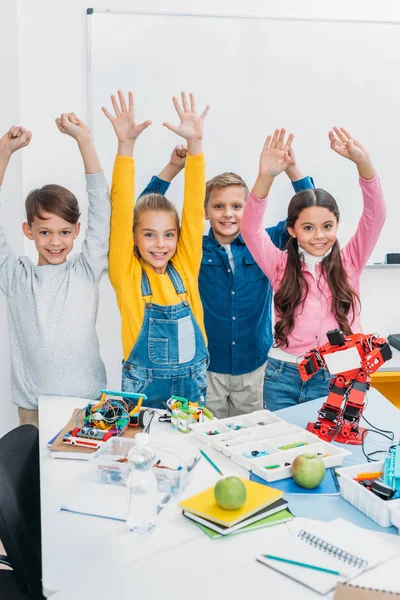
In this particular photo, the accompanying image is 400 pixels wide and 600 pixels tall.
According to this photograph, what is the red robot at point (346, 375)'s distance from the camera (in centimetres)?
172

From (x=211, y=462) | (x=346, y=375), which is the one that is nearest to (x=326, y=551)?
(x=211, y=462)

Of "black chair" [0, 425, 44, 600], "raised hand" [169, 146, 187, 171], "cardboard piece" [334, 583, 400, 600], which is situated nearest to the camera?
"cardboard piece" [334, 583, 400, 600]

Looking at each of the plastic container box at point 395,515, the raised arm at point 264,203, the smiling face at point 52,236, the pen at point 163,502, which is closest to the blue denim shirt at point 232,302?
the raised arm at point 264,203

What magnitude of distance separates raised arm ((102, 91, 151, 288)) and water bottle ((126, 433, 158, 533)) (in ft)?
2.90

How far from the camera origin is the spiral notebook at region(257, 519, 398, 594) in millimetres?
1126

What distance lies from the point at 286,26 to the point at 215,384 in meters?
1.85

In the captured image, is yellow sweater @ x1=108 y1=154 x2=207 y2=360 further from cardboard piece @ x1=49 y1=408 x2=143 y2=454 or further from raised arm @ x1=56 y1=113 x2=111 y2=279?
cardboard piece @ x1=49 y1=408 x2=143 y2=454

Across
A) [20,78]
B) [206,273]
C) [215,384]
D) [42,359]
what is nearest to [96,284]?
[42,359]

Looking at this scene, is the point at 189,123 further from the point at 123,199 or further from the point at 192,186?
the point at 123,199

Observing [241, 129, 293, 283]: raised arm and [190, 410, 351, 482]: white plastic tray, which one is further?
[241, 129, 293, 283]: raised arm

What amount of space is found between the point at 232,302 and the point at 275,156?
0.59 meters

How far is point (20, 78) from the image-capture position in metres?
2.94

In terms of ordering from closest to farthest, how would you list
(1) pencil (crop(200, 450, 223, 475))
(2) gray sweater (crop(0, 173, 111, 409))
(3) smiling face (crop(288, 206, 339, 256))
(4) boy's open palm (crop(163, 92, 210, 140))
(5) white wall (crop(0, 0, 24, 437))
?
(1) pencil (crop(200, 450, 223, 475))
(2) gray sweater (crop(0, 173, 111, 409))
(4) boy's open palm (crop(163, 92, 210, 140))
(3) smiling face (crop(288, 206, 339, 256))
(5) white wall (crop(0, 0, 24, 437))

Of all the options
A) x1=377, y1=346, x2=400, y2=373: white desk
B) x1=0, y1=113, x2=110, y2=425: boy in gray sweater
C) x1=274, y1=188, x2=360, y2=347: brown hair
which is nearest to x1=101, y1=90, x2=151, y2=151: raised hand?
x1=0, y1=113, x2=110, y2=425: boy in gray sweater
